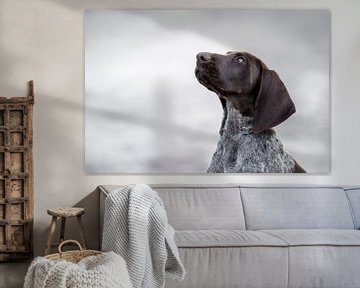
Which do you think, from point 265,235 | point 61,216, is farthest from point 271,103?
point 61,216

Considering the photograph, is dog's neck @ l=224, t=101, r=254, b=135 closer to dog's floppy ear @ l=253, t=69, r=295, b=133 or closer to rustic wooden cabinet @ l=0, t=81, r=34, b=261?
dog's floppy ear @ l=253, t=69, r=295, b=133

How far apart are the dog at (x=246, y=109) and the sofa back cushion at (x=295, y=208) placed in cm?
25

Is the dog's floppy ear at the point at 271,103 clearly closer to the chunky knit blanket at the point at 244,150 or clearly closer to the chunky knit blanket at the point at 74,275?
the chunky knit blanket at the point at 244,150

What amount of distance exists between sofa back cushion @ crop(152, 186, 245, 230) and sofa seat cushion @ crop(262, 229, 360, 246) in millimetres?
298

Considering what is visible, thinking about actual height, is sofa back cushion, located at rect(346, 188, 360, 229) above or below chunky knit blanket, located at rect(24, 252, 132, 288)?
above

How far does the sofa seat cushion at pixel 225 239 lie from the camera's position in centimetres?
270

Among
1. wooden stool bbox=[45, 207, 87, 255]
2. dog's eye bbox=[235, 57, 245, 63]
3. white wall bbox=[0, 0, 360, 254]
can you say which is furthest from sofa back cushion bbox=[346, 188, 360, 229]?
wooden stool bbox=[45, 207, 87, 255]

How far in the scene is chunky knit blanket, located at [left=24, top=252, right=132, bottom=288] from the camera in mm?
1872

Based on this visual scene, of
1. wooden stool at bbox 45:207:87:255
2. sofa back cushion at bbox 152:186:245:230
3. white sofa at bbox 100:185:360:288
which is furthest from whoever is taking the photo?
sofa back cushion at bbox 152:186:245:230

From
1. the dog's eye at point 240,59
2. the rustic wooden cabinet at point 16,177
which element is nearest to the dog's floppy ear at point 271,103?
the dog's eye at point 240,59

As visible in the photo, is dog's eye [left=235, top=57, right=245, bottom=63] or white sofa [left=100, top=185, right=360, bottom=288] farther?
dog's eye [left=235, top=57, right=245, bottom=63]

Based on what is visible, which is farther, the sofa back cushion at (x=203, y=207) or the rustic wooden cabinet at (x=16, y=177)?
the rustic wooden cabinet at (x=16, y=177)

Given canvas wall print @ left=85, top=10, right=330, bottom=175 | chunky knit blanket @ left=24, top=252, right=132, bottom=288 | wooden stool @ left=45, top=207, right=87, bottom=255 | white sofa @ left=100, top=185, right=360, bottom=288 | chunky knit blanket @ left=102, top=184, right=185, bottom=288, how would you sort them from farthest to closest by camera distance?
canvas wall print @ left=85, top=10, right=330, bottom=175, wooden stool @ left=45, top=207, right=87, bottom=255, white sofa @ left=100, top=185, right=360, bottom=288, chunky knit blanket @ left=102, top=184, right=185, bottom=288, chunky knit blanket @ left=24, top=252, right=132, bottom=288

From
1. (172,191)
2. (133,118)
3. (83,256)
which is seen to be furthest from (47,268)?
(133,118)
